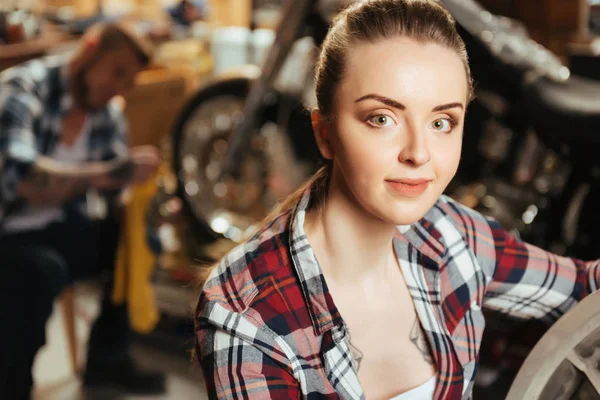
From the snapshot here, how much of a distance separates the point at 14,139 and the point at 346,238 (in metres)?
1.32

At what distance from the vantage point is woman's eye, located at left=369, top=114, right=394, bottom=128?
2.46ft

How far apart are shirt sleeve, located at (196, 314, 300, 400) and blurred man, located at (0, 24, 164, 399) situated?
1.16 m

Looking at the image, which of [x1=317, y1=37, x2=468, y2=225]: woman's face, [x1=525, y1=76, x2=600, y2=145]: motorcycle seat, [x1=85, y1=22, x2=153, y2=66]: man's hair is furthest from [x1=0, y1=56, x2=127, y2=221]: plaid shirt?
[x1=317, y1=37, x2=468, y2=225]: woman's face

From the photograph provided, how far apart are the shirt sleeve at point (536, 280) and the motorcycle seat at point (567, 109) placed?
79 cm

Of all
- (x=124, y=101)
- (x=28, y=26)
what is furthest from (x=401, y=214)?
(x=28, y=26)

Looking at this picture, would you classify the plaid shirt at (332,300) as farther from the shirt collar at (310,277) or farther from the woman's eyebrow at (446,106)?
the woman's eyebrow at (446,106)

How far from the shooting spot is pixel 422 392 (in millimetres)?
835

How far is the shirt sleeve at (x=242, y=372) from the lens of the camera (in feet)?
2.44

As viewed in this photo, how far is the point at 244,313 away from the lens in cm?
77

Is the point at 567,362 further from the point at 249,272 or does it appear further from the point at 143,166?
the point at 143,166

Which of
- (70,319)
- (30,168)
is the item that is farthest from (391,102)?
(70,319)

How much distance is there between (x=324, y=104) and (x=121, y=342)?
5.27 feet

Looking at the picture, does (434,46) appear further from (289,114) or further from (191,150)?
(191,150)

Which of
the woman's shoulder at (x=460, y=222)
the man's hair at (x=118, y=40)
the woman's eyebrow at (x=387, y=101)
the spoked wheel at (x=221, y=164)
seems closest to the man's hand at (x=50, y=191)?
the man's hair at (x=118, y=40)
